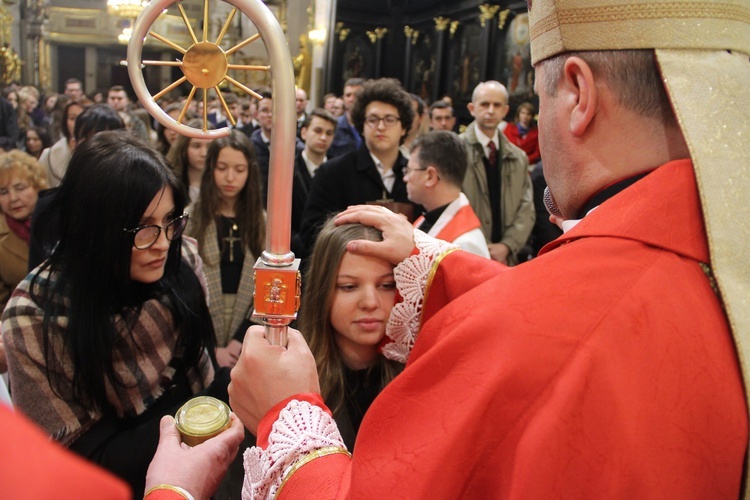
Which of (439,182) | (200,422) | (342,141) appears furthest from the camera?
(342,141)

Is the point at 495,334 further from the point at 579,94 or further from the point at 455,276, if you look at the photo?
the point at 455,276

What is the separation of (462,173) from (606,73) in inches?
91.6

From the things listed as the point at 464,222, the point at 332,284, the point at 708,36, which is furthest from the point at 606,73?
the point at 464,222

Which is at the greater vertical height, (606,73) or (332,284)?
(606,73)

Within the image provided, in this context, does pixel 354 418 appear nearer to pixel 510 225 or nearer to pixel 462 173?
pixel 462 173

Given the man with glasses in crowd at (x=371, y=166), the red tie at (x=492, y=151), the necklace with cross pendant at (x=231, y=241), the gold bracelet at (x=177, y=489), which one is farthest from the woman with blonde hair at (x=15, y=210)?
the red tie at (x=492, y=151)

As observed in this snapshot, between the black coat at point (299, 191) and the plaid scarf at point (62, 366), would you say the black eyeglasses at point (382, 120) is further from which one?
the plaid scarf at point (62, 366)

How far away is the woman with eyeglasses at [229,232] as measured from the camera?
304 centimetres

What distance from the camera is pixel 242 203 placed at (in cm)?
331

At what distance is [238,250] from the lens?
317 cm

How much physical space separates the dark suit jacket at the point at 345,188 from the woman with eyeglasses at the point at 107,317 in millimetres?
1780

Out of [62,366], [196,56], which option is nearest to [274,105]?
[196,56]

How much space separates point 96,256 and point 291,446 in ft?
3.25

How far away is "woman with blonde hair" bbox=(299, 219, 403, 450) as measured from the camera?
1867 mm
